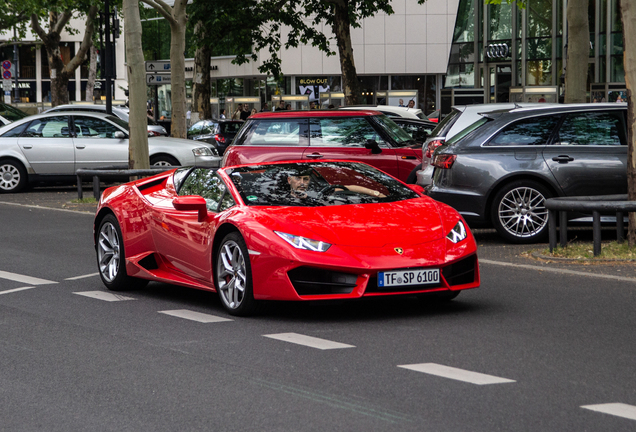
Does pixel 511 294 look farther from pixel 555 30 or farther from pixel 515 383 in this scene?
pixel 555 30

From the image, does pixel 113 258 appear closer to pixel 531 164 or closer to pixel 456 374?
pixel 456 374

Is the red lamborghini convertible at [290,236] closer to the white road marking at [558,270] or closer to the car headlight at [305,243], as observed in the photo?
the car headlight at [305,243]

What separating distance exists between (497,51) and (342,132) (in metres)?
37.2

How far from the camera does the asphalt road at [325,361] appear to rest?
16.0ft

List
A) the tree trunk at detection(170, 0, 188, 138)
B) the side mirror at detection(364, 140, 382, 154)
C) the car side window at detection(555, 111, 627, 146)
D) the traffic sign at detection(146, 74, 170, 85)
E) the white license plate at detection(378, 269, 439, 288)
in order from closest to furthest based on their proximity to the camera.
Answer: the white license plate at detection(378, 269, 439, 288), the car side window at detection(555, 111, 627, 146), the side mirror at detection(364, 140, 382, 154), the tree trunk at detection(170, 0, 188, 138), the traffic sign at detection(146, 74, 170, 85)

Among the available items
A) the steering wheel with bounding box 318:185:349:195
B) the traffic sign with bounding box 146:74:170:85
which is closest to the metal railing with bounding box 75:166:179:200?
the steering wheel with bounding box 318:185:349:195

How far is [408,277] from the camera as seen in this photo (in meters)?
7.23

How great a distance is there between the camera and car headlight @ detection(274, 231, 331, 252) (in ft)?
23.6

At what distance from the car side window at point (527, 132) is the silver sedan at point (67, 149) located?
34.5 ft

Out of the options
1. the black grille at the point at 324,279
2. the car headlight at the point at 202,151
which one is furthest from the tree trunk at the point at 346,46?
→ the black grille at the point at 324,279

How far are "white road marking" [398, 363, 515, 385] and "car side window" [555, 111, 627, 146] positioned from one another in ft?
22.5

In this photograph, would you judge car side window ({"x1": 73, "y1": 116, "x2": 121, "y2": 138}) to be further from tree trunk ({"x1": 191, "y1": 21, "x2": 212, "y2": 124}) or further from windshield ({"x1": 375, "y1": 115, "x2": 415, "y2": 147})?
tree trunk ({"x1": 191, "y1": 21, "x2": 212, "y2": 124})

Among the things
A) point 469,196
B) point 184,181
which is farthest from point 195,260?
point 469,196

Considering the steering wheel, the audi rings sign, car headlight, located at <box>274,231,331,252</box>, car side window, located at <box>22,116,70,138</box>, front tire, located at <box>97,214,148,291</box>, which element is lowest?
front tire, located at <box>97,214,148,291</box>
